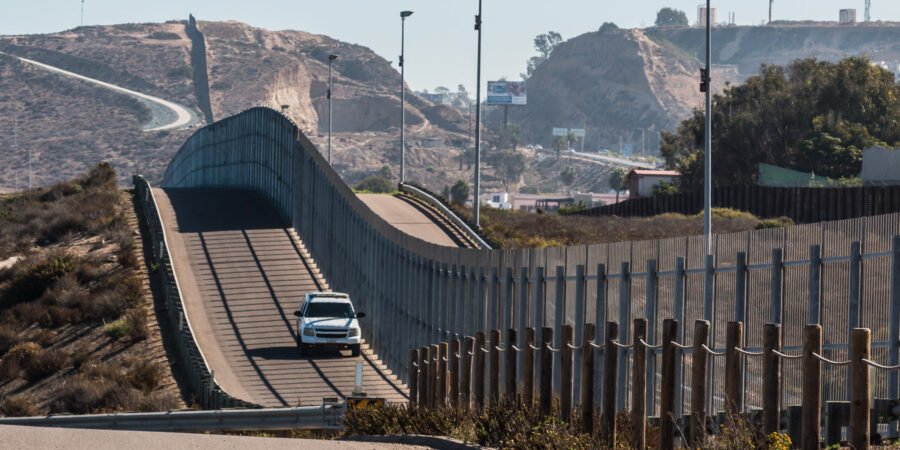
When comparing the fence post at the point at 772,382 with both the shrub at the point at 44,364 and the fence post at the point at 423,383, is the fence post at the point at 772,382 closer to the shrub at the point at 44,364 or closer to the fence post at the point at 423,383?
the fence post at the point at 423,383

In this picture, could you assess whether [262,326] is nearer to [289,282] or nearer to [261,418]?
[289,282]

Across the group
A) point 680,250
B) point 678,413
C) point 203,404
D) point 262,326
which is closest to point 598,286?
point 680,250

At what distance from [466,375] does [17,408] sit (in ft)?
63.2

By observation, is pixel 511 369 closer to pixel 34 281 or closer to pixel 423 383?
pixel 423 383

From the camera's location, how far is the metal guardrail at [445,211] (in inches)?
Result: 1924

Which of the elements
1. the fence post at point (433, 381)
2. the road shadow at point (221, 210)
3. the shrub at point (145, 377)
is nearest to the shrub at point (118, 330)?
the shrub at point (145, 377)

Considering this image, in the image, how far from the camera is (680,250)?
14672 millimetres

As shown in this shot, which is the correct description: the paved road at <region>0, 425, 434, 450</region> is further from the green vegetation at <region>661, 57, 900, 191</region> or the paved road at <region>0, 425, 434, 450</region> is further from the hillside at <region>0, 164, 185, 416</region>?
the green vegetation at <region>661, 57, 900, 191</region>

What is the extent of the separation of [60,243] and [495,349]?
142 feet

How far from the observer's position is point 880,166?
56219mm

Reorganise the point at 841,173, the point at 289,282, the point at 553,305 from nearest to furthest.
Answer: the point at 553,305
the point at 289,282
the point at 841,173

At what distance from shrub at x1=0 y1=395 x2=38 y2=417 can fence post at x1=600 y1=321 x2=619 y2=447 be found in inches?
901

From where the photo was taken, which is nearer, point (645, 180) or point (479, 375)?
point (479, 375)

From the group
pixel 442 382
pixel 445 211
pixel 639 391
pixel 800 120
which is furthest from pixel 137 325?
pixel 800 120
